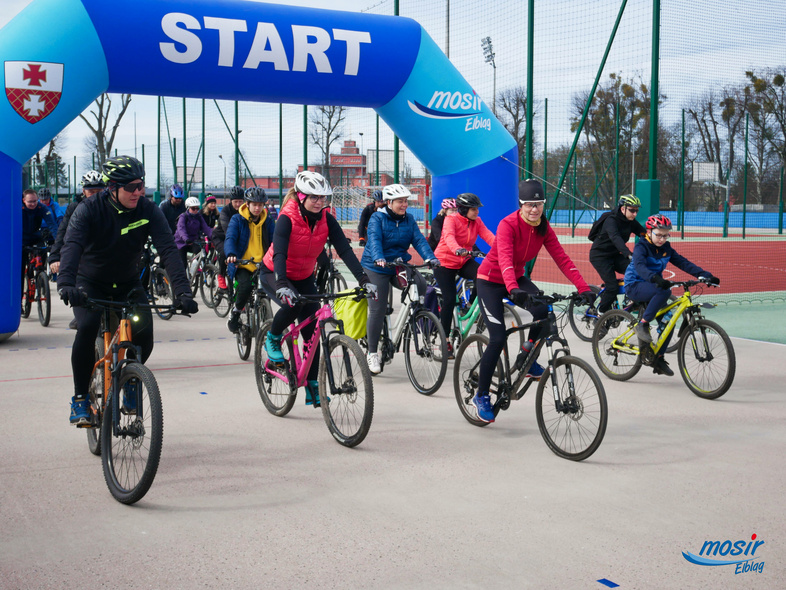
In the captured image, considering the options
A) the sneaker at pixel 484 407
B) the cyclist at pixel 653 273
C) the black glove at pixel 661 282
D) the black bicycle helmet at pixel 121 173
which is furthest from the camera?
the cyclist at pixel 653 273

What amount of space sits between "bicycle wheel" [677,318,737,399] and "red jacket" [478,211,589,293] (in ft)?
6.26

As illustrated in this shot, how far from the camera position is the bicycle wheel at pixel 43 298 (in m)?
11.6

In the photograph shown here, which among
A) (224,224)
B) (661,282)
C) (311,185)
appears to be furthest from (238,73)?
(661,282)

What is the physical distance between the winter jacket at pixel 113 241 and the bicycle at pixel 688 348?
437cm

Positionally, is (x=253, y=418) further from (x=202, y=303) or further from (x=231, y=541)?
(x=202, y=303)

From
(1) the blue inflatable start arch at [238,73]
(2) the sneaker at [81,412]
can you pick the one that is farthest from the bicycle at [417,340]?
(1) the blue inflatable start arch at [238,73]

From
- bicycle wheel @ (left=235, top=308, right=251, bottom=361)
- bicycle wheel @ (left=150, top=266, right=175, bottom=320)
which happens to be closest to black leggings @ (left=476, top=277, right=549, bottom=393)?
bicycle wheel @ (left=235, top=308, right=251, bottom=361)

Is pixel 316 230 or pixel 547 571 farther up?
pixel 316 230

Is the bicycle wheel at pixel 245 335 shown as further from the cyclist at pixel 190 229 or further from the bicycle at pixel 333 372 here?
the cyclist at pixel 190 229

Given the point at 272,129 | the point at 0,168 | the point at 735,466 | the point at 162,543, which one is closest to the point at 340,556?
the point at 162,543

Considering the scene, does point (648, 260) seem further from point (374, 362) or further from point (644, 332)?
point (374, 362)

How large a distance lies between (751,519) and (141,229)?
387 centimetres

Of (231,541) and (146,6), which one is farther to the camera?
(146,6)

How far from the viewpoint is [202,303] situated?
15.1 meters
